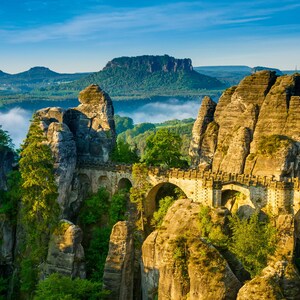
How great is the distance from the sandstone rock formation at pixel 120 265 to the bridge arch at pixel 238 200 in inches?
411

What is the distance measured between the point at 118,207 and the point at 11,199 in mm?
9022

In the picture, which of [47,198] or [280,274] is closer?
[280,274]

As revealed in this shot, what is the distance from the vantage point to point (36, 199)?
142 ft

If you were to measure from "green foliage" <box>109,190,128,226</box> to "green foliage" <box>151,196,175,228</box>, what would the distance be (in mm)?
3203

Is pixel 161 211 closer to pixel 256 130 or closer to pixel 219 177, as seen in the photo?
pixel 219 177

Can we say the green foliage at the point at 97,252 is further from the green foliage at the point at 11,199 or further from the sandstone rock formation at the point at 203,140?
the sandstone rock formation at the point at 203,140

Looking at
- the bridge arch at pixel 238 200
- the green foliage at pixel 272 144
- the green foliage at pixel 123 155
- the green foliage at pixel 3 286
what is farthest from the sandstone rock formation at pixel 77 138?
the green foliage at pixel 272 144

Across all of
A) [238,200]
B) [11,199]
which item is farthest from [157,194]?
[11,199]

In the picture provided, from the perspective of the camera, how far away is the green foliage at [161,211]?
147 ft

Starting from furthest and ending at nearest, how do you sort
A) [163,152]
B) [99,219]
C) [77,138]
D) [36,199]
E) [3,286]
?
[77,138]
[163,152]
[99,219]
[3,286]
[36,199]

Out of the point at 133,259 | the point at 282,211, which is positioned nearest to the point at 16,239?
the point at 133,259

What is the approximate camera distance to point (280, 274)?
1906 cm

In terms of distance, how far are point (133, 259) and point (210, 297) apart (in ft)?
65.5

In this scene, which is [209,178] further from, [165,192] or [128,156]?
[128,156]
